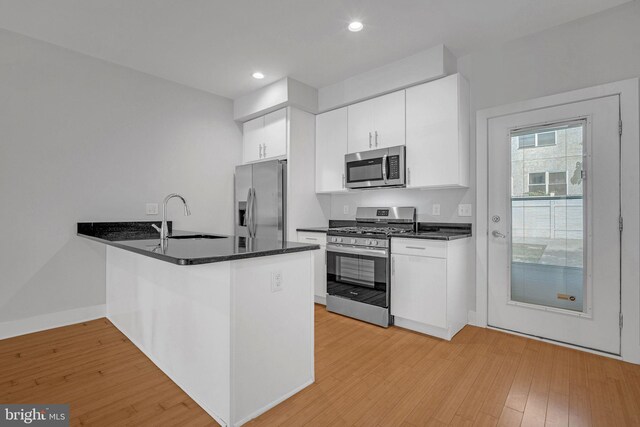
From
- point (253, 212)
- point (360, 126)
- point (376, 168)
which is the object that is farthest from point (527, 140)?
point (253, 212)

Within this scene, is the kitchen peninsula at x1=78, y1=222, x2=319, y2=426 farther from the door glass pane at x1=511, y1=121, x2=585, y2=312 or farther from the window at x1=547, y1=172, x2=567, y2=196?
the window at x1=547, y1=172, x2=567, y2=196

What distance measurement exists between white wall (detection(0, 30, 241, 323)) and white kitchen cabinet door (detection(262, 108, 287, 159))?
2.96 ft

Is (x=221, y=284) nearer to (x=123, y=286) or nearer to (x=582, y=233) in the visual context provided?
(x=123, y=286)

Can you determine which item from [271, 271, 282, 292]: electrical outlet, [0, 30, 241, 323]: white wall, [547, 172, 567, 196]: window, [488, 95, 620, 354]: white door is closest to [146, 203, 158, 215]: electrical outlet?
[0, 30, 241, 323]: white wall

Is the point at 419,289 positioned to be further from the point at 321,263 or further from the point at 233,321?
the point at 233,321

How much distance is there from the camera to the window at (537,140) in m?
2.63

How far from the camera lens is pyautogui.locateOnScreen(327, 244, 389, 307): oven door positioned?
301 centimetres

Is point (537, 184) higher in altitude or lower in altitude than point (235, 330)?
higher

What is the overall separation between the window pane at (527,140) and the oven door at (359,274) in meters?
1.55

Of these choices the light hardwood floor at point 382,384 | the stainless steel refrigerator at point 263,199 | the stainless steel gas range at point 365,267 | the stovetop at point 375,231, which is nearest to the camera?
the light hardwood floor at point 382,384

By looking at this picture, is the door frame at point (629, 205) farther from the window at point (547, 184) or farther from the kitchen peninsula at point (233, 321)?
the kitchen peninsula at point (233, 321)

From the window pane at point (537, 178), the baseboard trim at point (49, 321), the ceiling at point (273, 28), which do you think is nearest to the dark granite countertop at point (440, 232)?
the window pane at point (537, 178)

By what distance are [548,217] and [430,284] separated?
1139mm

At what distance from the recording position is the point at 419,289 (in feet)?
9.25
